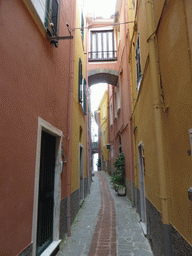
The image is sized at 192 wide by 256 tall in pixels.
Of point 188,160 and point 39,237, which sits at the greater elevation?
point 188,160

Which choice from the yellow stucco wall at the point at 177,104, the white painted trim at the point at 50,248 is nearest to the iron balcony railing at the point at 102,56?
the yellow stucco wall at the point at 177,104

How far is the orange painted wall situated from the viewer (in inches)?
82.6

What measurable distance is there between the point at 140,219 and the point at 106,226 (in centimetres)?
106

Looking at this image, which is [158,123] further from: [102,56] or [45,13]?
[102,56]

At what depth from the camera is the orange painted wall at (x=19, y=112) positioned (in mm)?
2098

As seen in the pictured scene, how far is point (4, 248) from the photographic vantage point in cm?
202

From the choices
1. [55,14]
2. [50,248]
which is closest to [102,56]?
[55,14]

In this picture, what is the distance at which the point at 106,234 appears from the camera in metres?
4.81

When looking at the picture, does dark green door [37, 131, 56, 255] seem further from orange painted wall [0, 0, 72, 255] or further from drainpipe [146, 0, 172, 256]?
drainpipe [146, 0, 172, 256]

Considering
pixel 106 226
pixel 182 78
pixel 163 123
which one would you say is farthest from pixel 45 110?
pixel 106 226

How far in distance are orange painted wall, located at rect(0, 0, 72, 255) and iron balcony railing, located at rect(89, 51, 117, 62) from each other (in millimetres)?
9264

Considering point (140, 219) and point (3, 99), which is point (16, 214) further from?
point (140, 219)

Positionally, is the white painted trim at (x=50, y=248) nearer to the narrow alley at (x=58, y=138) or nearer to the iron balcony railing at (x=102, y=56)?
the narrow alley at (x=58, y=138)

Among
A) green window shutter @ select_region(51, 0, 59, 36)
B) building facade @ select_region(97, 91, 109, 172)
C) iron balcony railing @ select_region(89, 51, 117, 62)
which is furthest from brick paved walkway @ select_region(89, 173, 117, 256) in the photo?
building facade @ select_region(97, 91, 109, 172)
